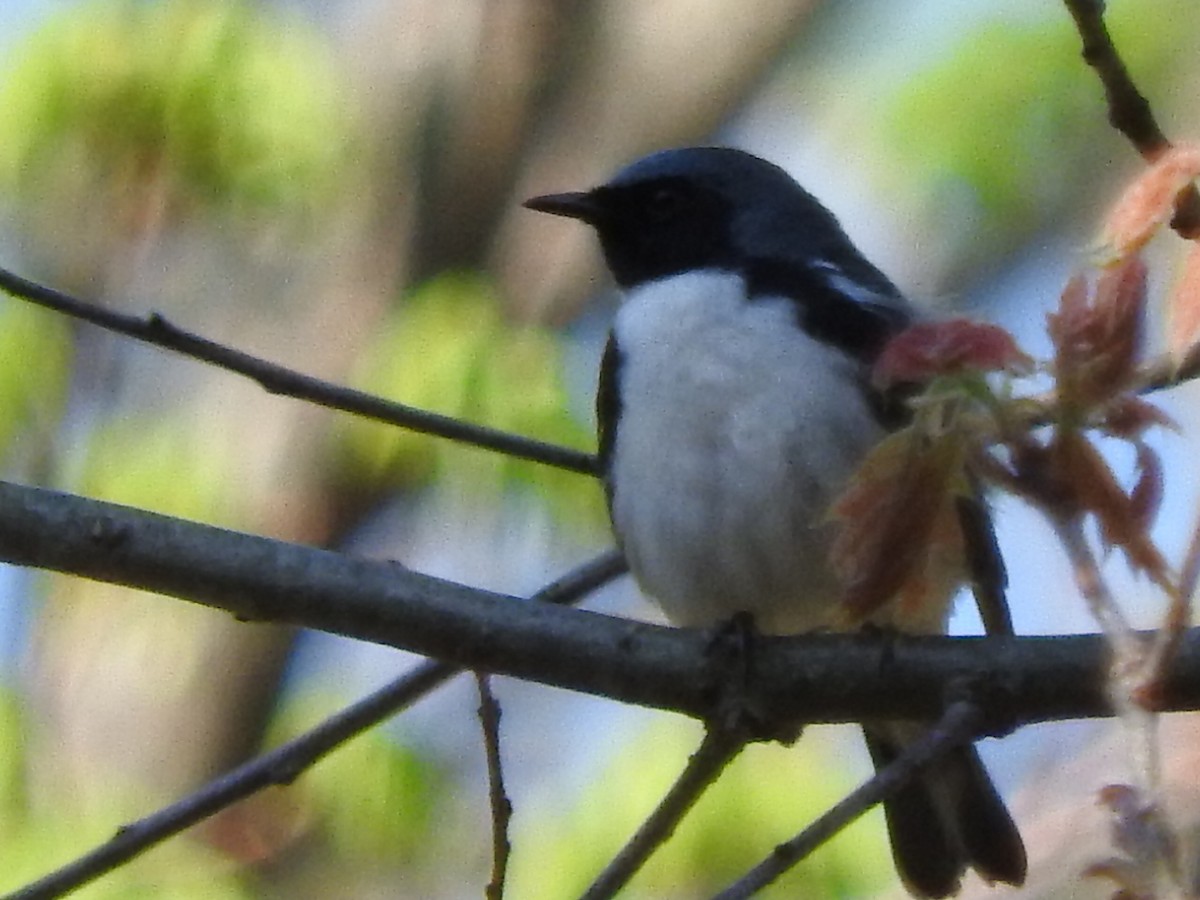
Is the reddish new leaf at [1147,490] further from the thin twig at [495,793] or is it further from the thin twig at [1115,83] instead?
the thin twig at [495,793]

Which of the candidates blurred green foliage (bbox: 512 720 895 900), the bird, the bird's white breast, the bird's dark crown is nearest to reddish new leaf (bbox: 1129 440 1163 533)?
the bird

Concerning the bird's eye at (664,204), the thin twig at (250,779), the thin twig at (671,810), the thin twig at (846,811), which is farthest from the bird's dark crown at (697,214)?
the thin twig at (846,811)

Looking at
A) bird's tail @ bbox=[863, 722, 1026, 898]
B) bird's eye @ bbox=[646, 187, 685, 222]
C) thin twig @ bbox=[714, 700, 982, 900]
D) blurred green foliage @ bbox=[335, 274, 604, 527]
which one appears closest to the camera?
thin twig @ bbox=[714, 700, 982, 900]

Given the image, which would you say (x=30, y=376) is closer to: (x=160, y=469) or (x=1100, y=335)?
(x=160, y=469)

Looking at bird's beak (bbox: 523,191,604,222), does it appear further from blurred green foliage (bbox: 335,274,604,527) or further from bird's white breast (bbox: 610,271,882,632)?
bird's white breast (bbox: 610,271,882,632)

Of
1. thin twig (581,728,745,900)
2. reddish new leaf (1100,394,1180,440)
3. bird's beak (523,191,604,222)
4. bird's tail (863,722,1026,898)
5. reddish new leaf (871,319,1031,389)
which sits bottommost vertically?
bird's tail (863,722,1026,898)

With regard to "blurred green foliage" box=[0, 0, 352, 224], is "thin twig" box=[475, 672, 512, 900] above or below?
below

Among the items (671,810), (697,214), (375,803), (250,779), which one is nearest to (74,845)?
(375,803)
